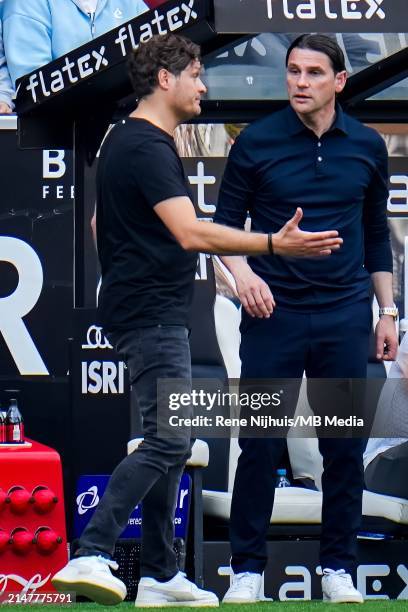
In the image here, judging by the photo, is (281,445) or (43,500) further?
(43,500)

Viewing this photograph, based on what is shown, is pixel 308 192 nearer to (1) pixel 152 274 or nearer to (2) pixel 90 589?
(1) pixel 152 274

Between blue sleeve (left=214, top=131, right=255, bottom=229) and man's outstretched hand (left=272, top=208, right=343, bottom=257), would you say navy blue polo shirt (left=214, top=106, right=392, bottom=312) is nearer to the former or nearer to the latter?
blue sleeve (left=214, top=131, right=255, bottom=229)

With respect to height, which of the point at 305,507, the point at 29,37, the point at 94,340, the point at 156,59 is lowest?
the point at 305,507

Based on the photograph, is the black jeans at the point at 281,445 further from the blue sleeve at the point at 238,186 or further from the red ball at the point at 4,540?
the red ball at the point at 4,540

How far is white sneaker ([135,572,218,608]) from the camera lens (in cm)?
459

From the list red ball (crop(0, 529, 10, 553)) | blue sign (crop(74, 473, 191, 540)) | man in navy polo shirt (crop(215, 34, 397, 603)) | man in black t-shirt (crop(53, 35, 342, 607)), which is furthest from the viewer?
blue sign (crop(74, 473, 191, 540))

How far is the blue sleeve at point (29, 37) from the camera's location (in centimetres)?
709

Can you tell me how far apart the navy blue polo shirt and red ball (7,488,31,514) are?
3.98 ft

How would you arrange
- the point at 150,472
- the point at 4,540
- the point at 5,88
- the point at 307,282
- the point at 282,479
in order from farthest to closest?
the point at 5,88 < the point at 282,479 < the point at 4,540 < the point at 307,282 < the point at 150,472

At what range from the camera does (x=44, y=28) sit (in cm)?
711

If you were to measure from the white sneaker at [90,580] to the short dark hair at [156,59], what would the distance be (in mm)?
1466

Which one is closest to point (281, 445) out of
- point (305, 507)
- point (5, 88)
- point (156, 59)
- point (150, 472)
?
point (150, 472)

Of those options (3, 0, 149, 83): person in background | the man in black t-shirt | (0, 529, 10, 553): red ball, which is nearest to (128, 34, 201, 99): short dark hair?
the man in black t-shirt

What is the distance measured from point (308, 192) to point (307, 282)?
305 mm
